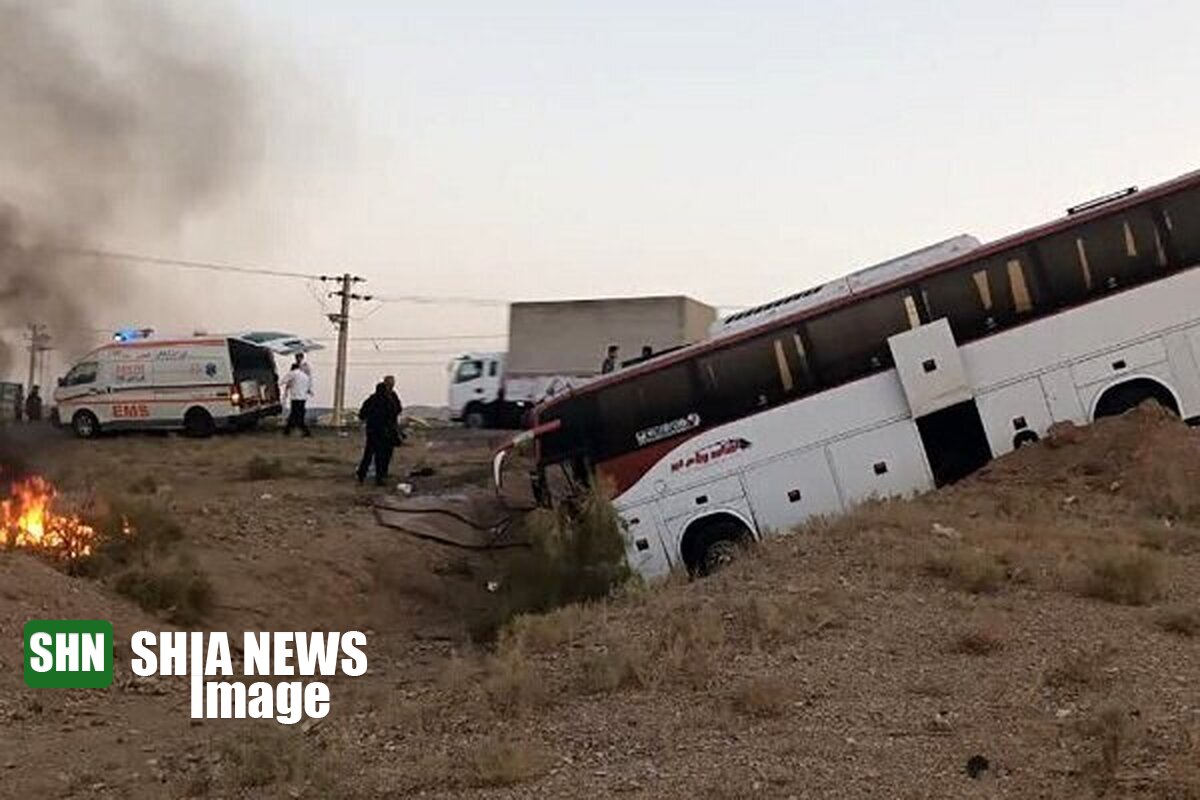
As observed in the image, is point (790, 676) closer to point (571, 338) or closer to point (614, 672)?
point (614, 672)

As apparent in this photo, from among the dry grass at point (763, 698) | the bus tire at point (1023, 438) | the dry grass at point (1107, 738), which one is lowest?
the dry grass at point (1107, 738)

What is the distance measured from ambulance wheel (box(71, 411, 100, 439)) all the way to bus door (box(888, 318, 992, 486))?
73.8 ft

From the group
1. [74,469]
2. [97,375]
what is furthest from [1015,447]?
[97,375]

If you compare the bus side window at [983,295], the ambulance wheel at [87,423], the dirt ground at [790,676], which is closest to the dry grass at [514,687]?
the dirt ground at [790,676]

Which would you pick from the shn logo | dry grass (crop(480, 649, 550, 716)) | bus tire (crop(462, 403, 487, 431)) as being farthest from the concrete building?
dry grass (crop(480, 649, 550, 716))

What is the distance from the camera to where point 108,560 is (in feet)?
47.6

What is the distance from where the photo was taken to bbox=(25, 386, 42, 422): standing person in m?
24.0

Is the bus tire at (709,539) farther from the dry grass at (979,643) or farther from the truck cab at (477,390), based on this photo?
the truck cab at (477,390)

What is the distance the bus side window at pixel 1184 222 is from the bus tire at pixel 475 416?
21.2 m

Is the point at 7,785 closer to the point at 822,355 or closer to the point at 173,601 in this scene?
the point at 173,601

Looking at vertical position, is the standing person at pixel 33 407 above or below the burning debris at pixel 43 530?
above

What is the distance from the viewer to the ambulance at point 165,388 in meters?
30.5

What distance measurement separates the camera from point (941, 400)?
15148 mm

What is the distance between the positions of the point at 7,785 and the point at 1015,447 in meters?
11.4
